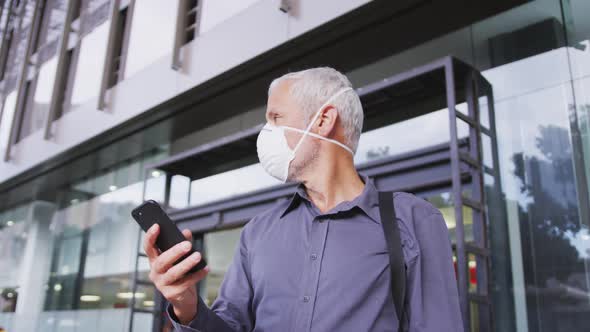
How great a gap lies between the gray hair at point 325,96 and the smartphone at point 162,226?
587 millimetres

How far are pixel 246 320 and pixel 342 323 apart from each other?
0.33 meters

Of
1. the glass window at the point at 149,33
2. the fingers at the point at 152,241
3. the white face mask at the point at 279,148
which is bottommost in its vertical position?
the fingers at the point at 152,241

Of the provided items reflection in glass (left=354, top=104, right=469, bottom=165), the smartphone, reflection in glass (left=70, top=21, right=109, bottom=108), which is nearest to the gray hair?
the smartphone

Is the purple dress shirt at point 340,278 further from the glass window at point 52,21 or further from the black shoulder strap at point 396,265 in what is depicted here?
the glass window at point 52,21

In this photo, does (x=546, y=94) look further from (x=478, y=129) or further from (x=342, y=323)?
(x=342, y=323)

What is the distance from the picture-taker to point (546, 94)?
4.89m

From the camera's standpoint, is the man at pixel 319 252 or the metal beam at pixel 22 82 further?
the metal beam at pixel 22 82

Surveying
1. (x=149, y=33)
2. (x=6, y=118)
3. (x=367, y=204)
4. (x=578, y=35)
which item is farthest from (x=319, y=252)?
(x=6, y=118)

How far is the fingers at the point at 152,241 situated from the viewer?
1290mm

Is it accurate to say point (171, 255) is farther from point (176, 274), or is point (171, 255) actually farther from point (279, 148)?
point (279, 148)

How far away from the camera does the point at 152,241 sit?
1.30m

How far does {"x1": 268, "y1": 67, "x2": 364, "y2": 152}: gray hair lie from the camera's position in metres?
1.73

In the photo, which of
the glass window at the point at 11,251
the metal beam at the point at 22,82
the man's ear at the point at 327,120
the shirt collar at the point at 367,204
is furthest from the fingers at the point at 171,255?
the glass window at the point at 11,251

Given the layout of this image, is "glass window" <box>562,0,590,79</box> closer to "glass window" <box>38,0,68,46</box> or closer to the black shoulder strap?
the black shoulder strap
